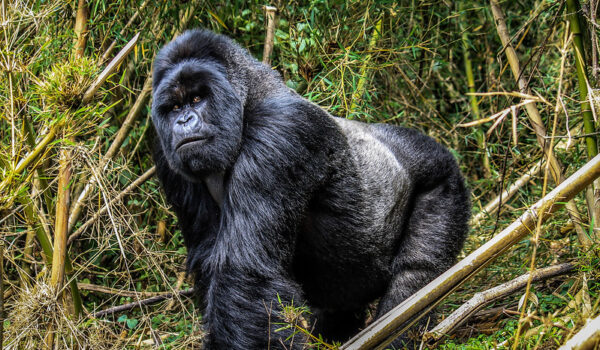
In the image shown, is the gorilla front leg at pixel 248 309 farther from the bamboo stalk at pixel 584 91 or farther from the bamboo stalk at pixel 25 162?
the bamboo stalk at pixel 584 91

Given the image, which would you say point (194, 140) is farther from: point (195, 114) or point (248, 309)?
point (248, 309)

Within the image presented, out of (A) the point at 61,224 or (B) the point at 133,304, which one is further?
(B) the point at 133,304

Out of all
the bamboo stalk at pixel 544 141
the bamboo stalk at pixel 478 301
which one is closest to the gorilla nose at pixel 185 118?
the bamboo stalk at pixel 478 301

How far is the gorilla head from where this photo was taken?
3279 mm

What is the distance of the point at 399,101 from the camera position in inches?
217

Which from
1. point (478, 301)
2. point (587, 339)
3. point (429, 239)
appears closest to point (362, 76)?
point (429, 239)

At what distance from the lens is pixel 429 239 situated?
3.80 m

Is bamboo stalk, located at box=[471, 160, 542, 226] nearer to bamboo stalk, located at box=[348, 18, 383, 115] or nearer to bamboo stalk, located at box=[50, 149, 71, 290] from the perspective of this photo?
bamboo stalk, located at box=[348, 18, 383, 115]

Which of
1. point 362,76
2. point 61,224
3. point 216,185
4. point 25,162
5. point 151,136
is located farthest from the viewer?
point 151,136

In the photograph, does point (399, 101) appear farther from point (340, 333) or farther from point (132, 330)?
point (132, 330)

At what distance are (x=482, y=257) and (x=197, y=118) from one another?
5.35 feet

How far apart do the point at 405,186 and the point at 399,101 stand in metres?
1.73

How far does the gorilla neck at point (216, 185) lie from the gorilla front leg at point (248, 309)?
53cm

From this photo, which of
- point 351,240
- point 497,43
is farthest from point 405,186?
point 497,43
